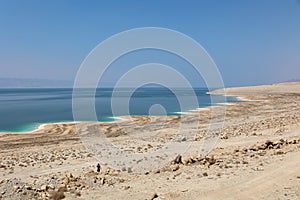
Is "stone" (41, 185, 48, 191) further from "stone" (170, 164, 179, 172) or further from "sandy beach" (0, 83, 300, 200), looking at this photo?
"stone" (170, 164, 179, 172)

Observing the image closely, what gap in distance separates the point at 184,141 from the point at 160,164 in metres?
9.47

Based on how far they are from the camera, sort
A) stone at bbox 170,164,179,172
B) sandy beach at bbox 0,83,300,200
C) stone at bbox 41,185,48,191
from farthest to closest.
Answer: stone at bbox 170,164,179,172 → stone at bbox 41,185,48,191 → sandy beach at bbox 0,83,300,200

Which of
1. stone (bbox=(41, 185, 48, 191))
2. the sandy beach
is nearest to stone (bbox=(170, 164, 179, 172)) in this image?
the sandy beach

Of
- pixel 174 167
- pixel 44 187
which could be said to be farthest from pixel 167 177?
pixel 44 187

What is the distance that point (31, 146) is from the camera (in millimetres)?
27078

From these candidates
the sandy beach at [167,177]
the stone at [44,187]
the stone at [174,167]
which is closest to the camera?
the sandy beach at [167,177]

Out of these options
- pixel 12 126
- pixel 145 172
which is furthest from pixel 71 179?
pixel 12 126

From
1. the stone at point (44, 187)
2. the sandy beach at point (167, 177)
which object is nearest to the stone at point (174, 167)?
the sandy beach at point (167, 177)

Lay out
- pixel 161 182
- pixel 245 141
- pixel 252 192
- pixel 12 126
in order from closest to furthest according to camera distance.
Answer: pixel 252 192 < pixel 161 182 < pixel 245 141 < pixel 12 126

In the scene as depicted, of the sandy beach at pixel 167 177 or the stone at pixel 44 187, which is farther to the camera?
the stone at pixel 44 187

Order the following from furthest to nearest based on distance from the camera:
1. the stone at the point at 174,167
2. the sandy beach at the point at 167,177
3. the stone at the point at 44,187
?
the stone at the point at 174,167 < the stone at the point at 44,187 < the sandy beach at the point at 167,177

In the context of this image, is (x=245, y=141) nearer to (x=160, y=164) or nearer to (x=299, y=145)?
(x=299, y=145)

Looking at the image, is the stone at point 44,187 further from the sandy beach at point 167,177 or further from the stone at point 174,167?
the stone at point 174,167

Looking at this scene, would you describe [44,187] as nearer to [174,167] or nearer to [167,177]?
[167,177]
